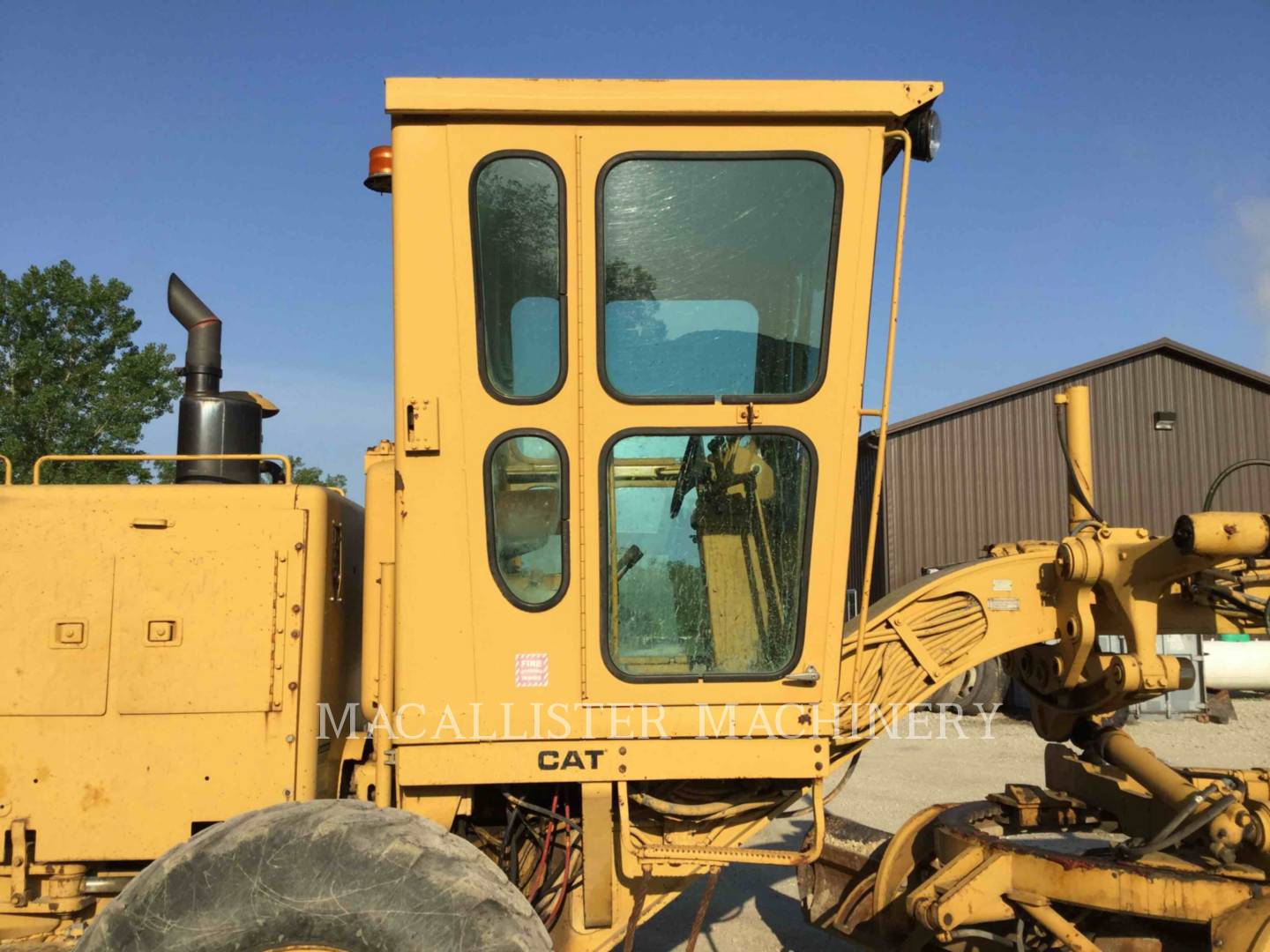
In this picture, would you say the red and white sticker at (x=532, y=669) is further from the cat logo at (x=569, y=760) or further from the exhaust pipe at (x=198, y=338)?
the exhaust pipe at (x=198, y=338)

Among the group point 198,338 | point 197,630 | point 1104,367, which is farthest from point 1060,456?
point 197,630

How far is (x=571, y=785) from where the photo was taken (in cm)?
333

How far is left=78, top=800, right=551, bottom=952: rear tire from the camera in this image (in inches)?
107

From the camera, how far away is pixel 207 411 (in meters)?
3.97

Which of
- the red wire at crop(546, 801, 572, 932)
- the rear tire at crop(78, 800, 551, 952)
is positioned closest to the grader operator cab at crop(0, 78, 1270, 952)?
the red wire at crop(546, 801, 572, 932)

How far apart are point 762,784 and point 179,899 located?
69.7 inches

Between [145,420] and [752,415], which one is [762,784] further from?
[145,420]

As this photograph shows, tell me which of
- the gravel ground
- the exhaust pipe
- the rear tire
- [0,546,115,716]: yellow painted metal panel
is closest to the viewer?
the rear tire

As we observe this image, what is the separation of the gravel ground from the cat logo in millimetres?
2925

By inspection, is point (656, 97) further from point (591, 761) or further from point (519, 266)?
point (591, 761)

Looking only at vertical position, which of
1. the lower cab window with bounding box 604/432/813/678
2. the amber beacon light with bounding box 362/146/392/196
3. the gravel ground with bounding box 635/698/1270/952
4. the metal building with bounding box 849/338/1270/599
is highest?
the metal building with bounding box 849/338/1270/599

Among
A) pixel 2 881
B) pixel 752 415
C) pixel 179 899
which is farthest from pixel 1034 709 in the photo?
pixel 2 881

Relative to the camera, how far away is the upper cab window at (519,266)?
319cm

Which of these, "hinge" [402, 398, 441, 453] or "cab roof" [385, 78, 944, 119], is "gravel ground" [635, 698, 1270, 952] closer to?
"hinge" [402, 398, 441, 453]
